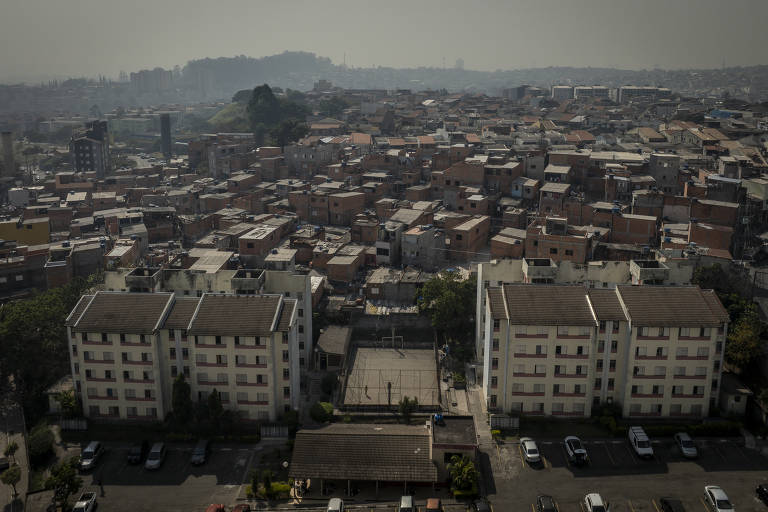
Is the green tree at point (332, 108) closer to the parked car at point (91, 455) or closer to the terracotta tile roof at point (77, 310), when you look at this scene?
the terracotta tile roof at point (77, 310)

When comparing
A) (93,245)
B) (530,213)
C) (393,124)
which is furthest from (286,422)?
(393,124)

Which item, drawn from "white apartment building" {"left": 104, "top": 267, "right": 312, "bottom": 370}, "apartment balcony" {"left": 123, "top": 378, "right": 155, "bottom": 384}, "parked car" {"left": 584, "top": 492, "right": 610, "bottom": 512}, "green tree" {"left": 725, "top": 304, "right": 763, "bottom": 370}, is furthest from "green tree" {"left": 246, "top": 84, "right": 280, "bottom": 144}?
"parked car" {"left": 584, "top": 492, "right": 610, "bottom": 512}

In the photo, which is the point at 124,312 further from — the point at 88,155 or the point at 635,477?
the point at 88,155

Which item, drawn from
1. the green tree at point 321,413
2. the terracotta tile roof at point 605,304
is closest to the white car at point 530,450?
the terracotta tile roof at point 605,304

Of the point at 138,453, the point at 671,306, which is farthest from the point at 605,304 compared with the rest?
the point at 138,453

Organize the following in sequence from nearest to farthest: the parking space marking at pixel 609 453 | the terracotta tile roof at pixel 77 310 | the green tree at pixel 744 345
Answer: the parking space marking at pixel 609 453 < the terracotta tile roof at pixel 77 310 < the green tree at pixel 744 345

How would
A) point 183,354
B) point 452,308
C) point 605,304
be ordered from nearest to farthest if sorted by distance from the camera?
1. point 605,304
2. point 183,354
3. point 452,308

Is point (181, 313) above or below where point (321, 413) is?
above

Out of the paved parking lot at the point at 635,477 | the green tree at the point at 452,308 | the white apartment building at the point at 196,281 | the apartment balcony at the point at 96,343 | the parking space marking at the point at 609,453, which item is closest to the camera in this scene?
the paved parking lot at the point at 635,477
